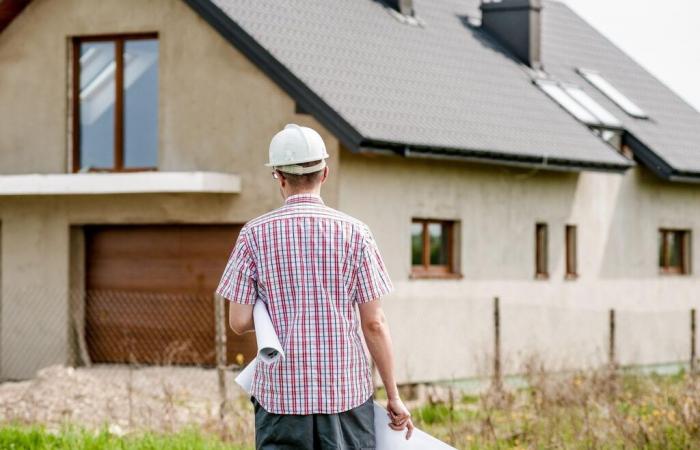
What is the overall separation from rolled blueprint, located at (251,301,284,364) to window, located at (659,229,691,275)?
17523 mm

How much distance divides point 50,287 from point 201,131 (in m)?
2.86

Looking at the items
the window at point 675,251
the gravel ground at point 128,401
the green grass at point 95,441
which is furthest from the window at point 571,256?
the green grass at point 95,441

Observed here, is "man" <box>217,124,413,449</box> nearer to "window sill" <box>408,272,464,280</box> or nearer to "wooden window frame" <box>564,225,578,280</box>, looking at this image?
"window sill" <box>408,272,464,280</box>

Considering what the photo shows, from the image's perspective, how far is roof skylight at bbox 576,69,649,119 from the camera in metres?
22.2

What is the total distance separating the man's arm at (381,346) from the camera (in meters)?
5.10

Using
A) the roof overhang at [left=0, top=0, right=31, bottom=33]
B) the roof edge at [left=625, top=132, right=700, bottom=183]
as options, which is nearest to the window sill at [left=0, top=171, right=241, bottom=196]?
the roof overhang at [left=0, top=0, right=31, bottom=33]

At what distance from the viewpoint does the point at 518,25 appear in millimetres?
21891

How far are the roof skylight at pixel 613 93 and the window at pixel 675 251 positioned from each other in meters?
1.90

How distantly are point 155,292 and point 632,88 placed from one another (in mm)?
10477

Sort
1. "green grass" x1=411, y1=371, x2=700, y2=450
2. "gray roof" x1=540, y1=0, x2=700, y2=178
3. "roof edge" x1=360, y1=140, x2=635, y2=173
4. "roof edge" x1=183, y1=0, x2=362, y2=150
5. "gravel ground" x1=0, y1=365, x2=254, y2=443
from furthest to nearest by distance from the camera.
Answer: "gray roof" x1=540, y1=0, x2=700, y2=178, "roof edge" x1=360, y1=140, x2=635, y2=173, "roof edge" x1=183, y1=0, x2=362, y2=150, "gravel ground" x1=0, y1=365, x2=254, y2=443, "green grass" x1=411, y1=371, x2=700, y2=450

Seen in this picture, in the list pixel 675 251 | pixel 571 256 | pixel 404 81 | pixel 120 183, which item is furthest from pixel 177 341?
pixel 675 251

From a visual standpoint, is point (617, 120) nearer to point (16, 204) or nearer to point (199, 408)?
point (16, 204)

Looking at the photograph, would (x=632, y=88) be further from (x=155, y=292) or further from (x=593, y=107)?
(x=155, y=292)

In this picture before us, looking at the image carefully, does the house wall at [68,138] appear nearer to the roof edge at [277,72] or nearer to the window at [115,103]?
the window at [115,103]
